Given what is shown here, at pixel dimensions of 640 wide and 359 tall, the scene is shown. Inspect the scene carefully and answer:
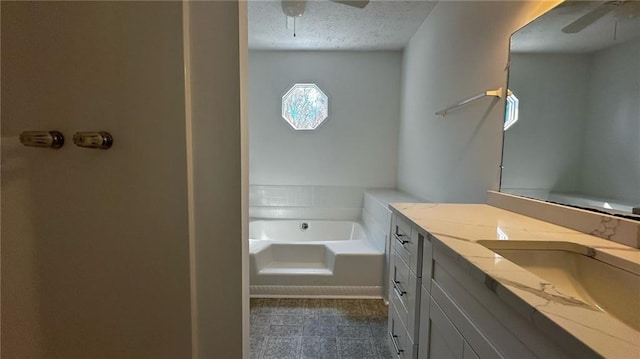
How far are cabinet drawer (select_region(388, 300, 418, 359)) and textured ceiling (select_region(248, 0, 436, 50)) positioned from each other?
238 centimetres

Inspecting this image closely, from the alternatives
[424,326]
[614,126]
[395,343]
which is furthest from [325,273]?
[614,126]

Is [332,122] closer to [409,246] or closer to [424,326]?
[409,246]

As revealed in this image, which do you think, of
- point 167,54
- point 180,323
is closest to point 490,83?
point 167,54

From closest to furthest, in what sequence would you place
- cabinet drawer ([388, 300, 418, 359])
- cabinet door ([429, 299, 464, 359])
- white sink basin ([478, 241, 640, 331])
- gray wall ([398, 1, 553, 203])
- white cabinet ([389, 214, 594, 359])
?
white cabinet ([389, 214, 594, 359])
white sink basin ([478, 241, 640, 331])
cabinet door ([429, 299, 464, 359])
cabinet drawer ([388, 300, 418, 359])
gray wall ([398, 1, 553, 203])

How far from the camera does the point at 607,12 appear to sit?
3.26 ft

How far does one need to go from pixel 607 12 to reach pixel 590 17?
0.21 ft

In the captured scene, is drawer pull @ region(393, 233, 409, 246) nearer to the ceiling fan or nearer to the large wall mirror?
the large wall mirror

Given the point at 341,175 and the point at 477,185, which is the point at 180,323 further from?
the point at 341,175

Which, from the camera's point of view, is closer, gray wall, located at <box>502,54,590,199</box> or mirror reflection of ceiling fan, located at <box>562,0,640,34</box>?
mirror reflection of ceiling fan, located at <box>562,0,640,34</box>

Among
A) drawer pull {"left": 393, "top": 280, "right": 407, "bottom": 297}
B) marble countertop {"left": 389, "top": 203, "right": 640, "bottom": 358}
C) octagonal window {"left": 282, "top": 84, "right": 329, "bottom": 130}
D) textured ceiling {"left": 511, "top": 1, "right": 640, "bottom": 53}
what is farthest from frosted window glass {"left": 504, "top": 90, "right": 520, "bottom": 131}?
octagonal window {"left": 282, "top": 84, "right": 329, "bottom": 130}

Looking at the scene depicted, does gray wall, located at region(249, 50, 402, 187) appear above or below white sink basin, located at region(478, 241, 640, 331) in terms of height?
above

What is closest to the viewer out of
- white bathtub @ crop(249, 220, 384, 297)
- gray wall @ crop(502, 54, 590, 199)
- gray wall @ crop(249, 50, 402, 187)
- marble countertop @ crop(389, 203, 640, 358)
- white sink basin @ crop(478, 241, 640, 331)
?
marble countertop @ crop(389, 203, 640, 358)

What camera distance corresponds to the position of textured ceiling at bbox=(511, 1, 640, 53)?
3.00 feet

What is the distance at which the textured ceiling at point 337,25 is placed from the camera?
7.77 feet
